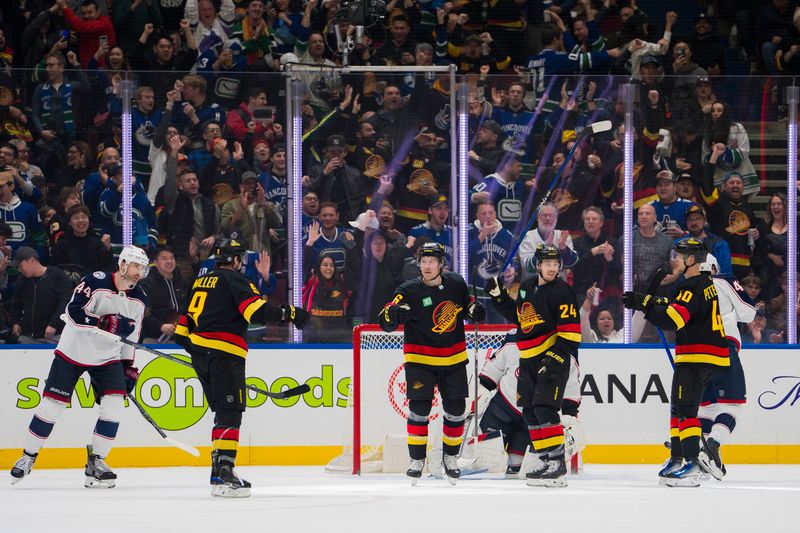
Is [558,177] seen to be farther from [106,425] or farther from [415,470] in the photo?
[106,425]

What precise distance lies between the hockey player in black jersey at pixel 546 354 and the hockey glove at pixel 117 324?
6.44 feet

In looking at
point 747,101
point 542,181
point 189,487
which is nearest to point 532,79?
point 542,181

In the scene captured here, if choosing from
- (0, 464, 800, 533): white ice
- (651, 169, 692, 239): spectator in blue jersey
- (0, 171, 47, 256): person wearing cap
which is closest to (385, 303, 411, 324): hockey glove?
(0, 464, 800, 533): white ice

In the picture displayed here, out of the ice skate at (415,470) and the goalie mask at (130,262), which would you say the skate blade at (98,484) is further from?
the ice skate at (415,470)

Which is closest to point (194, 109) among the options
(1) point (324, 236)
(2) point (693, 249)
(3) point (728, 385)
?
(1) point (324, 236)

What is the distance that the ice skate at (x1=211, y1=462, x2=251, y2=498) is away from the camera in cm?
633

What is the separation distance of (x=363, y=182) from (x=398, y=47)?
Answer: 2217mm

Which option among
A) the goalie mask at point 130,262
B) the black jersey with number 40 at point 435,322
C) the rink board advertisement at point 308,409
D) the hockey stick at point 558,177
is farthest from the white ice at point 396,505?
the hockey stick at point 558,177

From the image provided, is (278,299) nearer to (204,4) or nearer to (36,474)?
(36,474)

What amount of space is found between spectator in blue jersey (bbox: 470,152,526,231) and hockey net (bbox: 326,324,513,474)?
79 cm

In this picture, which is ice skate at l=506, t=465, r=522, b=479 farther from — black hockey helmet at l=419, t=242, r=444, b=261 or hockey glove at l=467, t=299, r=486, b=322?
black hockey helmet at l=419, t=242, r=444, b=261

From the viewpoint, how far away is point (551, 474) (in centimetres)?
672

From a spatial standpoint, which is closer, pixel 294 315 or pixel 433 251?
pixel 294 315

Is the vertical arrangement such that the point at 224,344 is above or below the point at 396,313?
below
